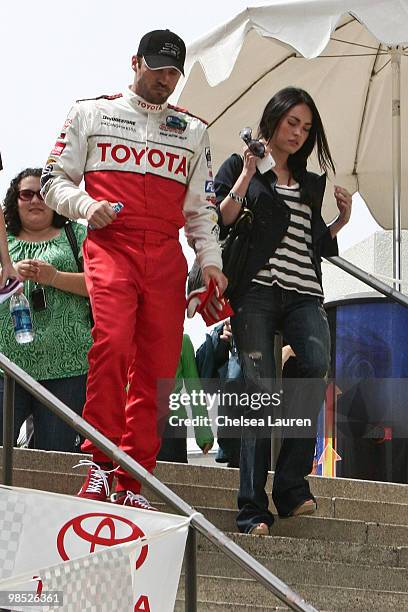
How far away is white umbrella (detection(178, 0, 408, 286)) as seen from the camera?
6.82m

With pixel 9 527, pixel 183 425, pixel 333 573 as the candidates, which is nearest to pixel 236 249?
pixel 183 425

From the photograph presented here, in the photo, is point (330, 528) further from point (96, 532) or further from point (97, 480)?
point (96, 532)

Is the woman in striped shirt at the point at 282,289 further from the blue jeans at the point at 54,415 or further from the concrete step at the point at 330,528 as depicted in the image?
the blue jeans at the point at 54,415

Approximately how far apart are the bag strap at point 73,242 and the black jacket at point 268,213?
778mm

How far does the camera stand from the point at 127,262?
225 inches

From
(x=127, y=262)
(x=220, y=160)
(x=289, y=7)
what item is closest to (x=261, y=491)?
(x=127, y=262)

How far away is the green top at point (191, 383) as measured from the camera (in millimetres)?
6965

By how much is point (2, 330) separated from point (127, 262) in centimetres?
110

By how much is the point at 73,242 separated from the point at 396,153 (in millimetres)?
2763

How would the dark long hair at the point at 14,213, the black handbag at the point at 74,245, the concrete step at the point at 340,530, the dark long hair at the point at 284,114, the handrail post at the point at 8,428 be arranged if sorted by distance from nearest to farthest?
1. the handrail post at the point at 8,428
2. the concrete step at the point at 340,530
3. the dark long hair at the point at 284,114
4. the black handbag at the point at 74,245
5. the dark long hair at the point at 14,213

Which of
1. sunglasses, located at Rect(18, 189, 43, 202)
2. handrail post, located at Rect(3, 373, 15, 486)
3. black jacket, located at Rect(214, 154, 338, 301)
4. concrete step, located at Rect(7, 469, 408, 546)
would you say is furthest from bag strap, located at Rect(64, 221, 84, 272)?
handrail post, located at Rect(3, 373, 15, 486)

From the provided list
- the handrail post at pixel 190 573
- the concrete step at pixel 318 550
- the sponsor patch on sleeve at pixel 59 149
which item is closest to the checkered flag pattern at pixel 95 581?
the handrail post at pixel 190 573

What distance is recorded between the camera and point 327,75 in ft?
29.0

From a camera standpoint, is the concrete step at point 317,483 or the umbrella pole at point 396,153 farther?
the umbrella pole at point 396,153
